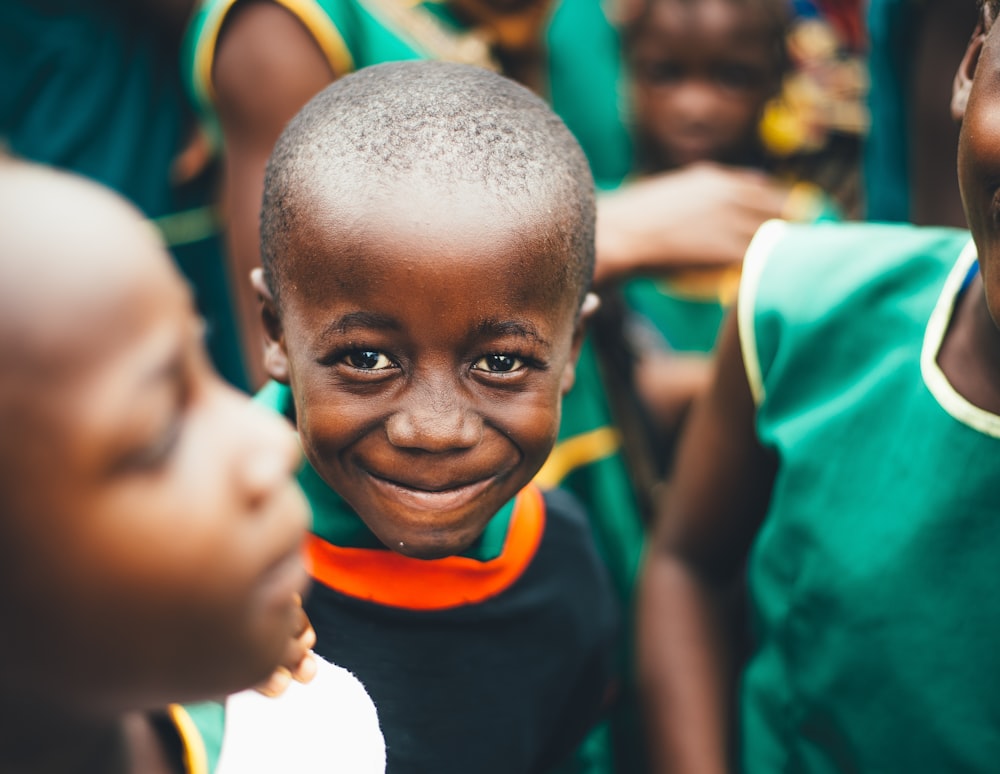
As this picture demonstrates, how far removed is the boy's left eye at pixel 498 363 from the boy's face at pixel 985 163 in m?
0.42

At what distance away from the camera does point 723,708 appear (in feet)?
4.04

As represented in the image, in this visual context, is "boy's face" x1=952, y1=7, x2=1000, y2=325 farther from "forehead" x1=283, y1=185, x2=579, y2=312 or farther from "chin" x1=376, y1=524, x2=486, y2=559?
"chin" x1=376, y1=524, x2=486, y2=559

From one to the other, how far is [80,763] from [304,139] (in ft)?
1.77

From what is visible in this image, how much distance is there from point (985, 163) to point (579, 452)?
2.66ft

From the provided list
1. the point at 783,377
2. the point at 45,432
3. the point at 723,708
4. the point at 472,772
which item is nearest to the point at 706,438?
the point at 783,377

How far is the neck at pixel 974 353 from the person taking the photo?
95 cm

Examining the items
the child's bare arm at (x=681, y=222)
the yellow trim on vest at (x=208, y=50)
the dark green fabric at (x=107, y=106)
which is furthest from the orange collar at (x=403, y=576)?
the dark green fabric at (x=107, y=106)

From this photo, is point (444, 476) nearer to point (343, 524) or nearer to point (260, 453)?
point (343, 524)

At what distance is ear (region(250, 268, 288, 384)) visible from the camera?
3.02ft

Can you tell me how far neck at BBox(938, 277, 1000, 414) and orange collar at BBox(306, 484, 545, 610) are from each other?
506mm

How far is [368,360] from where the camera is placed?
834mm

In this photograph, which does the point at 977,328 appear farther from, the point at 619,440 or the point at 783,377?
the point at 619,440

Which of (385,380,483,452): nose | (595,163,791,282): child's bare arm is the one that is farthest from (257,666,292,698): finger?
(595,163,791,282): child's bare arm

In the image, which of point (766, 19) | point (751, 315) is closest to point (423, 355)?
point (751, 315)
